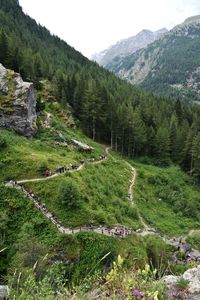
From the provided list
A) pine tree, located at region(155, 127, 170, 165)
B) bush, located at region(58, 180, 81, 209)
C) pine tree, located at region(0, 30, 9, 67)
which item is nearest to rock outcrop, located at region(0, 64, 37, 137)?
pine tree, located at region(0, 30, 9, 67)

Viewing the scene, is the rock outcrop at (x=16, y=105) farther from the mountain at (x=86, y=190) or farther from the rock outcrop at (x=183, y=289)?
the rock outcrop at (x=183, y=289)

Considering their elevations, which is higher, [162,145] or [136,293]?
[136,293]

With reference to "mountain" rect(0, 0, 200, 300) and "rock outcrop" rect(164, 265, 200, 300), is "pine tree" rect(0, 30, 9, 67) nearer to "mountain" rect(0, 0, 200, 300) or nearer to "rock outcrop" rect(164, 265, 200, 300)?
"mountain" rect(0, 0, 200, 300)

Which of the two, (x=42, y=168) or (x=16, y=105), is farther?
(x=16, y=105)

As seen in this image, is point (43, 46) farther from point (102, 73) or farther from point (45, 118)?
point (45, 118)

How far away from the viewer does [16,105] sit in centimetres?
6350

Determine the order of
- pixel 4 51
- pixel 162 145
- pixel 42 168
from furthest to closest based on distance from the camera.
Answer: pixel 4 51, pixel 162 145, pixel 42 168

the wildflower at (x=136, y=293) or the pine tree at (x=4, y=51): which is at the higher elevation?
the pine tree at (x=4, y=51)

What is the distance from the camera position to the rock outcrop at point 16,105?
205ft

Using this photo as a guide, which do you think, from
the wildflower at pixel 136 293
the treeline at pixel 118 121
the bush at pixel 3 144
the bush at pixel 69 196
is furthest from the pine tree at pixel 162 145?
the wildflower at pixel 136 293

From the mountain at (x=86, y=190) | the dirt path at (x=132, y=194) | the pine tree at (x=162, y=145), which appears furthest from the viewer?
the pine tree at (x=162, y=145)

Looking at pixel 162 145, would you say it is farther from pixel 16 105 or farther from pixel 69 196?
pixel 69 196

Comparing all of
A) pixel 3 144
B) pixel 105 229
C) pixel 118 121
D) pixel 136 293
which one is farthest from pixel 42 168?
pixel 118 121

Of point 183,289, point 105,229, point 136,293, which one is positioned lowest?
point 105,229
